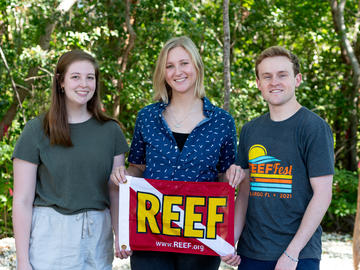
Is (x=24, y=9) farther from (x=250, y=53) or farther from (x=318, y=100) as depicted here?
(x=318, y=100)

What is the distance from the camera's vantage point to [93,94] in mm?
3059

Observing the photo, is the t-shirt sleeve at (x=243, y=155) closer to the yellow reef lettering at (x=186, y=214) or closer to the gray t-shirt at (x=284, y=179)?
the gray t-shirt at (x=284, y=179)

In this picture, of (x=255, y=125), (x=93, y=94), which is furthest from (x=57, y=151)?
(x=255, y=125)

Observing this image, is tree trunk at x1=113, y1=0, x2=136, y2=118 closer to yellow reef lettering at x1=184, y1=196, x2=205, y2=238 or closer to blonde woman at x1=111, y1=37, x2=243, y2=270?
blonde woman at x1=111, y1=37, x2=243, y2=270

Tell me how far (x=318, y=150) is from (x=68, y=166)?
146 centimetres

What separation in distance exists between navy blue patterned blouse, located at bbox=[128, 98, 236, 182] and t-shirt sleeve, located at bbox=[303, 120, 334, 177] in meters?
0.61

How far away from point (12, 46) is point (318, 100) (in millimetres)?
6102

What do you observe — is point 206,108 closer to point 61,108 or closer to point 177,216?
point 177,216

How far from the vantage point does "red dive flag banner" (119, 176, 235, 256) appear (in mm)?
2846

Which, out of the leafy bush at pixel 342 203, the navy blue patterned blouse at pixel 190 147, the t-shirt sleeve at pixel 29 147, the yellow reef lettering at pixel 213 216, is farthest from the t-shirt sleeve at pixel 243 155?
the leafy bush at pixel 342 203

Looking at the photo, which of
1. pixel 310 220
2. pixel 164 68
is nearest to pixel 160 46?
pixel 164 68

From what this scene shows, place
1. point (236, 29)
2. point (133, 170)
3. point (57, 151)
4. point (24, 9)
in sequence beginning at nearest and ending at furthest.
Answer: point (57, 151) → point (133, 170) → point (24, 9) → point (236, 29)

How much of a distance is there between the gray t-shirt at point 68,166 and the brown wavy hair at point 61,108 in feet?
0.17

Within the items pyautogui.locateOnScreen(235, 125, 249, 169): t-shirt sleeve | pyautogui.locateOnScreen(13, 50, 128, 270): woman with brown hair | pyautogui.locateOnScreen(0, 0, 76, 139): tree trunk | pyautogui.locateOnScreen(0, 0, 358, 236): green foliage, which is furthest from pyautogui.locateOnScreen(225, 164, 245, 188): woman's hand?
pyautogui.locateOnScreen(0, 0, 76, 139): tree trunk
